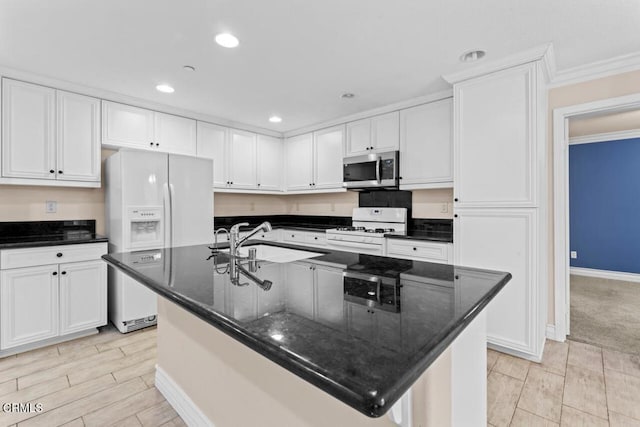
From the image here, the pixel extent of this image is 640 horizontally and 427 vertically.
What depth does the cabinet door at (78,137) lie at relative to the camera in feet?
9.29

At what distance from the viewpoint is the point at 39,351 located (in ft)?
8.46

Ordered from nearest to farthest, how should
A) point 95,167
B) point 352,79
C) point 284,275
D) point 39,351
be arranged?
point 284,275, point 39,351, point 352,79, point 95,167

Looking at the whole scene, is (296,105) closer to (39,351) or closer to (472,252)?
(472,252)

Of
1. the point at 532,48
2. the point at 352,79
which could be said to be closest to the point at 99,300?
the point at 352,79

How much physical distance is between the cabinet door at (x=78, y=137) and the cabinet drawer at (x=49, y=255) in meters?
0.67

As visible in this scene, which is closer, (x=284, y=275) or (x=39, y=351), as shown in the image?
(x=284, y=275)

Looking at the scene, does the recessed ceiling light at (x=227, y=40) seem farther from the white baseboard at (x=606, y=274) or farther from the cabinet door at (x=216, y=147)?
the white baseboard at (x=606, y=274)

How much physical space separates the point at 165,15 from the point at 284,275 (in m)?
1.75

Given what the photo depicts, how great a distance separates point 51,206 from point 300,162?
2.88 metres

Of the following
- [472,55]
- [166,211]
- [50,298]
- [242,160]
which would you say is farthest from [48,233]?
[472,55]

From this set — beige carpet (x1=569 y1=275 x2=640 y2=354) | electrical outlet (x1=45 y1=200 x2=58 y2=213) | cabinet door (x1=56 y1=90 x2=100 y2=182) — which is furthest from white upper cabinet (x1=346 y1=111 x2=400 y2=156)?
electrical outlet (x1=45 y1=200 x2=58 y2=213)

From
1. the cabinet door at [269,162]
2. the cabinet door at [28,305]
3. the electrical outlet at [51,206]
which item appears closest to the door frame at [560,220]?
the cabinet door at [269,162]

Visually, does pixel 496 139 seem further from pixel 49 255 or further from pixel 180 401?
pixel 49 255

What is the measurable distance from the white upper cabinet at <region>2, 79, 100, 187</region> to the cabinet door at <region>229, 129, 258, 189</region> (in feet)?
4.87
